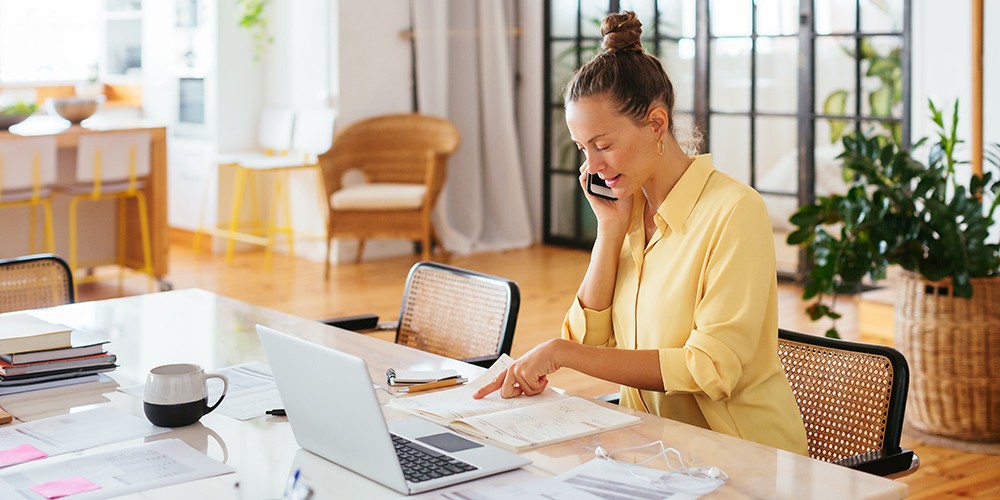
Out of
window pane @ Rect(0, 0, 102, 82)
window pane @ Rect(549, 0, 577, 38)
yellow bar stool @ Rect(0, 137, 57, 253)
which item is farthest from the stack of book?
window pane @ Rect(0, 0, 102, 82)

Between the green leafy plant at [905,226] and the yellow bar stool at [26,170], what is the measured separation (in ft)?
11.7

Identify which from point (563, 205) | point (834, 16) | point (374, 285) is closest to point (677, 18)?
point (834, 16)

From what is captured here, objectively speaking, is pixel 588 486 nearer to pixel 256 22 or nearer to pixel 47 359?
pixel 47 359

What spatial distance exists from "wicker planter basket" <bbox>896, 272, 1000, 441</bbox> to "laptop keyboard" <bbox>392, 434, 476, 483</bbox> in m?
2.63

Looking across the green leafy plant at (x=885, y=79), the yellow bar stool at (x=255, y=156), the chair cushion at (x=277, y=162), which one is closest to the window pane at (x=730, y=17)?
the green leafy plant at (x=885, y=79)

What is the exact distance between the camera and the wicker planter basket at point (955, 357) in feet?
12.7

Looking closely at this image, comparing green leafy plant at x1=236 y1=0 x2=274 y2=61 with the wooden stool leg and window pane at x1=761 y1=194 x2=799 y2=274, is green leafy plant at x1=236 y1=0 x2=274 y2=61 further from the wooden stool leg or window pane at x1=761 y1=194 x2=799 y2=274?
window pane at x1=761 y1=194 x2=799 y2=274

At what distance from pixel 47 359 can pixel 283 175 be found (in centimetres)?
558

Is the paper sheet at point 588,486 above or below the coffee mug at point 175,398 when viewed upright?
below

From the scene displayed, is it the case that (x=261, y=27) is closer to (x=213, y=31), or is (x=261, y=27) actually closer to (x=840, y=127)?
(x=213, y=31)

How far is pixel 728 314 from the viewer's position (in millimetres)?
2041

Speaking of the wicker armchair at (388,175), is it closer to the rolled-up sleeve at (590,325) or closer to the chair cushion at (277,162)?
the chair cushion at (277,162)

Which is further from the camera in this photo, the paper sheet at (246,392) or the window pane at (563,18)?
the window pane at (563,18)

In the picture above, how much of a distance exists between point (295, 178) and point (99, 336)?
534cm
